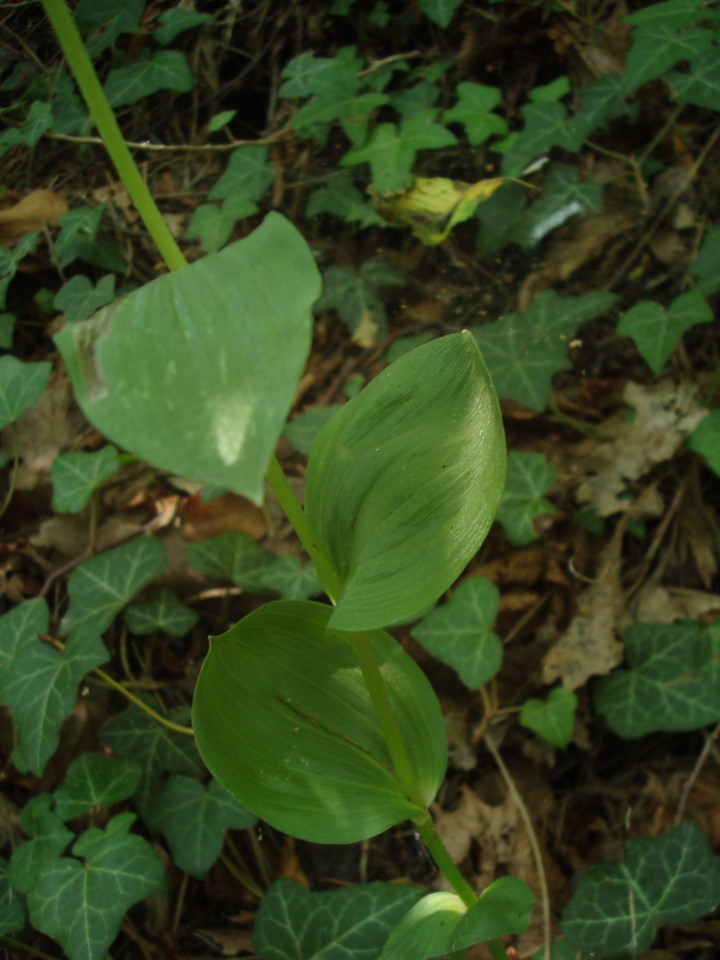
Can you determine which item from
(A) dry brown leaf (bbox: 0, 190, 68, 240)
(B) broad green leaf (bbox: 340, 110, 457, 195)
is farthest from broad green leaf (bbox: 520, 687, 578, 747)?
(A) dry brown leaf (bbox: 0, 190, 68, 240)

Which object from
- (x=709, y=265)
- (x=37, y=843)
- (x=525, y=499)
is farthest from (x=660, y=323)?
(x=37, y=843)

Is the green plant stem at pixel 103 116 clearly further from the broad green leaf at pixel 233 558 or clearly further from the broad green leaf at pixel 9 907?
the broad green leaf at pixel 9 907

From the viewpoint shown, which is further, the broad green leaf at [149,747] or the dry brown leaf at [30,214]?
the dry brown leaf at [30,214]

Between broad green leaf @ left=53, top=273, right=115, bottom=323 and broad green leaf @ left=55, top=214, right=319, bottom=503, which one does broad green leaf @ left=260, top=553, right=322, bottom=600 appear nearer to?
broad green leaf @ left=53, top=273, right=115, bottom=323

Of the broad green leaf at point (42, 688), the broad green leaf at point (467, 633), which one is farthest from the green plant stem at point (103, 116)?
the broad green leaf at point (467, 633)

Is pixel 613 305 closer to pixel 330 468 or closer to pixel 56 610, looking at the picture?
pixel 330 468
